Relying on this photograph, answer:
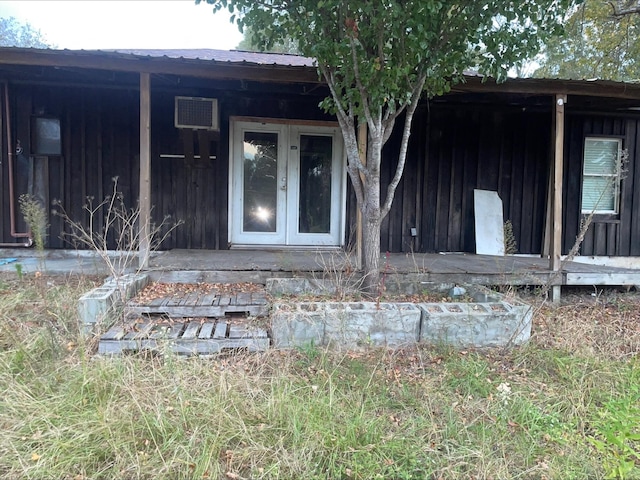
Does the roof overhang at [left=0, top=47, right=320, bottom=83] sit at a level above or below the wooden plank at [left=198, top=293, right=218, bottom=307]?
above

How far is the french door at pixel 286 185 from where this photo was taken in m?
5.79

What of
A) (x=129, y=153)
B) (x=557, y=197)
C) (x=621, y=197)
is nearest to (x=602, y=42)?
(x=621, y=197)

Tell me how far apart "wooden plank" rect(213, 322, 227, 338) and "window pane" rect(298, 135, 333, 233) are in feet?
9.83

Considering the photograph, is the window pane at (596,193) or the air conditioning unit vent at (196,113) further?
the window pane at (596,193)

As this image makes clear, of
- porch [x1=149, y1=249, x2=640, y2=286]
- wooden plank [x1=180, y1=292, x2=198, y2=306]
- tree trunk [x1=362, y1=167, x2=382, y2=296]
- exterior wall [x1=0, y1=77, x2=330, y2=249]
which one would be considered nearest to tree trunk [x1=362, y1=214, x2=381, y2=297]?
tree trunk [x1=362, y1=167, x2=382, y2=296]

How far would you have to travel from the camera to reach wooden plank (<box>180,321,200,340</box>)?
108 inches

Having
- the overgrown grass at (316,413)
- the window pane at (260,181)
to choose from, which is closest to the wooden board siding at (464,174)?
the window pane at (260,181)

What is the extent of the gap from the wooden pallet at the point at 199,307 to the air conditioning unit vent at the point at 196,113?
2.74m

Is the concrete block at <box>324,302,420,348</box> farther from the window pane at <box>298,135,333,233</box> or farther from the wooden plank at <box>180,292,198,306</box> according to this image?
the window pane at <box>298,135,333,233</box>

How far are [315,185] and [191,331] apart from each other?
3.52 m

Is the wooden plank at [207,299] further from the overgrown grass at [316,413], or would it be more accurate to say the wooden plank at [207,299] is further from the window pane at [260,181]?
the window pane at [260,181]

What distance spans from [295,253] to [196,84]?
2.58m

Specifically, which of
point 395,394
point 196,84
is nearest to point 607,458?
point 395,394

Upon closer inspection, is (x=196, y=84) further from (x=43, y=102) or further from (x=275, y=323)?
(x=275, y=323)
